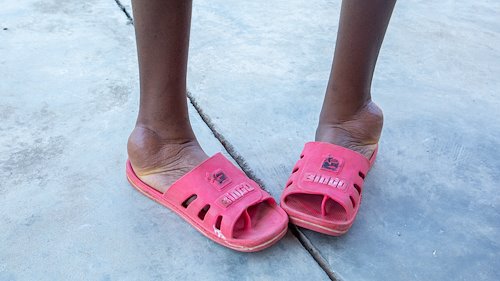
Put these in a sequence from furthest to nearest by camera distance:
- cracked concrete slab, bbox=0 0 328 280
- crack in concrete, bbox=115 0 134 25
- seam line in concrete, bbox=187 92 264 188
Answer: crack in concrete, bbox=115 0 134 25 → seam line in concrete, bbox=187 92 264 188 → cracked concrete slab, bbox=0 0 328 280

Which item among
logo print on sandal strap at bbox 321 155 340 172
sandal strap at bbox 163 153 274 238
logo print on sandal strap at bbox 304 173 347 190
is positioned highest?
logo print on sandal strap at bbox 321 155 340 172

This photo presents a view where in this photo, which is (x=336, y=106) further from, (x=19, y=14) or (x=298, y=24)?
(x=19, y=14)

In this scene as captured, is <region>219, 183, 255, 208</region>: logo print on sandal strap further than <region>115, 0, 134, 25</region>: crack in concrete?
No

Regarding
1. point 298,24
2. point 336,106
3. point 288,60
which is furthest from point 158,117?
point 298,24

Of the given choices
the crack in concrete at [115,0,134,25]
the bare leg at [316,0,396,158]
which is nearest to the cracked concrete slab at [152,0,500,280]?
the bare leg at [316,0,396,158]

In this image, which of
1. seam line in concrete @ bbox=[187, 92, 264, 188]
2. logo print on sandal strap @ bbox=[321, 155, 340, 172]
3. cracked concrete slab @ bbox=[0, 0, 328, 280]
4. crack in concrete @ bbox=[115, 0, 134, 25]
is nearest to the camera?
cracked concrete slab @ bbox=[0, 0, 328, 280]

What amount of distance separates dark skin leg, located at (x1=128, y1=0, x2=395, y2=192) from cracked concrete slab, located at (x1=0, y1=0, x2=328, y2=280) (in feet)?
0.33

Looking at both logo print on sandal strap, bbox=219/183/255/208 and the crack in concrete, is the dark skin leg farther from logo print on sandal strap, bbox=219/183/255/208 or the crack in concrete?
the crack in concrete

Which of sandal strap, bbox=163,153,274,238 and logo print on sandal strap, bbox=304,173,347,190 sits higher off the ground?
logo print on sandal strap, bbox=304,173,347,190

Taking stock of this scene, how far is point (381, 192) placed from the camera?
117 centimetres

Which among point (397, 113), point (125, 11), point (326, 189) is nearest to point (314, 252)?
point (326, 189)

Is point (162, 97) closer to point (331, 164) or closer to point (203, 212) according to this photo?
point (203, 212)

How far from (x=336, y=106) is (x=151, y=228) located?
480 mm

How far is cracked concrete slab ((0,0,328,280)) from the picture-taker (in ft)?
3.16
